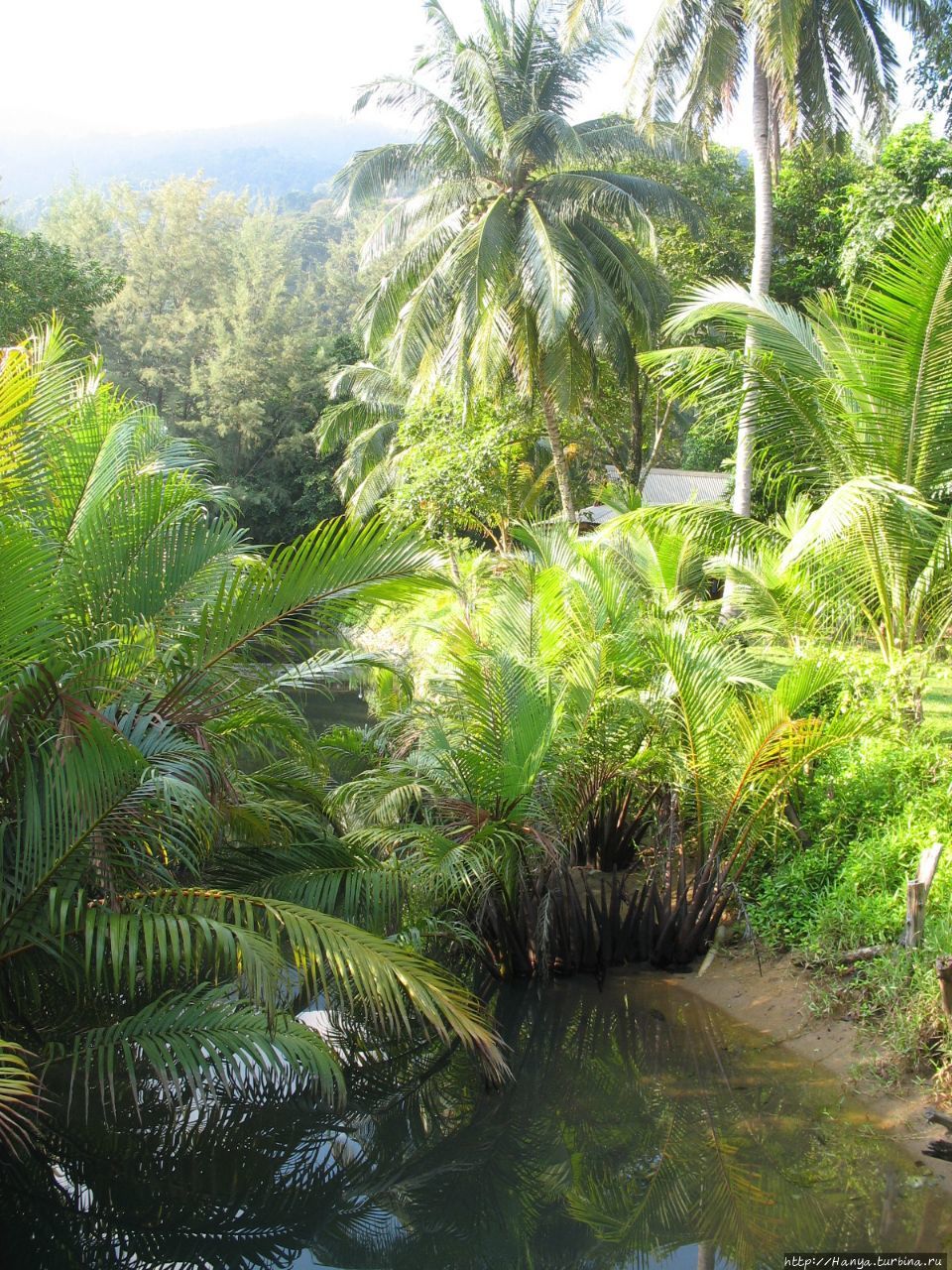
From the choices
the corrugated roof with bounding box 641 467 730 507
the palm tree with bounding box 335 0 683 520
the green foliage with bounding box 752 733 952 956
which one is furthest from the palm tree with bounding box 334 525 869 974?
the corrugated roof with bounding box 641 467 730 507

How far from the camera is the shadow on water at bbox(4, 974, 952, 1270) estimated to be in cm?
443

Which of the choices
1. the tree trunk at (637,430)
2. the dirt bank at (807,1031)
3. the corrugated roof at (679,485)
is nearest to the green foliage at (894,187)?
the tree trunk at (637,430)

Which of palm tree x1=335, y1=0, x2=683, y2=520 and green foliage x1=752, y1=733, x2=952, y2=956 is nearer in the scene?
green foliage x1=752, y1=733, x2=952, y2=956

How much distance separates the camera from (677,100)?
534 inches

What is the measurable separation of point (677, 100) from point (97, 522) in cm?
1177

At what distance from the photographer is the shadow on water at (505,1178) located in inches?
175

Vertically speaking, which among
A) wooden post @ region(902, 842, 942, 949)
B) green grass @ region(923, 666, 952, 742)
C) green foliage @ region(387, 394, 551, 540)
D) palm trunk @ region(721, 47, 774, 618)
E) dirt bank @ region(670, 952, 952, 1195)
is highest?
palm trunk @ region(721, 47, 774, 618)

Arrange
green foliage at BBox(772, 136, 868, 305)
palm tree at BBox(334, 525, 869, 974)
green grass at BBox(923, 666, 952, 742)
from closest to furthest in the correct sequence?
1. palm tree at BBox(334, 525, 869, 974)
2. green grass at BBox(923, 666, 952, 742)
3. green foliage at BBox(772, 136, 868, 305)

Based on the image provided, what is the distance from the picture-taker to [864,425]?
7340 millimetres

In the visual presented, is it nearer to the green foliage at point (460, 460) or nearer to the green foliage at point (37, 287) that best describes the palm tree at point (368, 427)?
the green foliage at point (460, 460)

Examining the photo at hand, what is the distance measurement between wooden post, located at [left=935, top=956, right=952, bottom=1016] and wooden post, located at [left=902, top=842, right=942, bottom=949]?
2.59 feet

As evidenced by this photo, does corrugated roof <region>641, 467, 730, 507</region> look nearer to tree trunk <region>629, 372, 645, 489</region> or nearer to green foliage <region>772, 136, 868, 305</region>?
tree trunk <region>629, 372, 645, 489</region>

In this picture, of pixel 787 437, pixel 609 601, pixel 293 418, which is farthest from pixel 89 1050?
pixel 293 418

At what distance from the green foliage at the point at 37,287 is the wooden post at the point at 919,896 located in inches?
694
